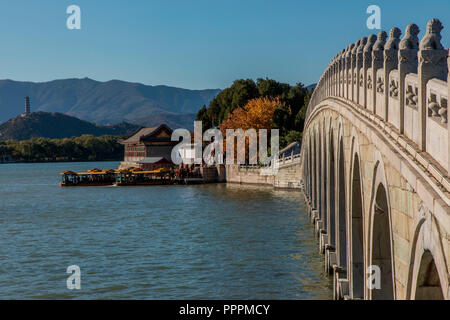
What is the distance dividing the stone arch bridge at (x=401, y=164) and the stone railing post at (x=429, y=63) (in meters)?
0.01

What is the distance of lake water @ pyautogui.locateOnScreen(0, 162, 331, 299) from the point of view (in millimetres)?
21094

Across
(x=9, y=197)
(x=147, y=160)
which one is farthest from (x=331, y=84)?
(x=147, y=160)

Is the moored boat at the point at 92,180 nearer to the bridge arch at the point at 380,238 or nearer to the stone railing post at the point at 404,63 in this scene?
the bridge arch at the point at 380,238

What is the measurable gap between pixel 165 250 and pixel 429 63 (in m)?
23.1

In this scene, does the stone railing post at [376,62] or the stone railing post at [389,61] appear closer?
the stone railing post at [389,61]

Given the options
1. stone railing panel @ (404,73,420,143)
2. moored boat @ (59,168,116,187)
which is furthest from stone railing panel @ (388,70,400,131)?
moored boat @ (59,168,116,187)

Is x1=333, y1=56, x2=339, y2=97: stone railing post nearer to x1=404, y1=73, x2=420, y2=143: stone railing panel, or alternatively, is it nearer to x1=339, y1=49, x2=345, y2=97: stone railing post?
x1=339, y1=49, x2=345, y2=97: stone railing post

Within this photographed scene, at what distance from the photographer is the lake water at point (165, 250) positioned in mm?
21094

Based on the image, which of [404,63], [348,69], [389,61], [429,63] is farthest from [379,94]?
[348,69]

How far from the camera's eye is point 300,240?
100 ft

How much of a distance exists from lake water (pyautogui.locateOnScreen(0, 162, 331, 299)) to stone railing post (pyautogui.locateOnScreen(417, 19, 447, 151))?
42.6 ft

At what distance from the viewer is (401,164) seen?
8047 millimetres

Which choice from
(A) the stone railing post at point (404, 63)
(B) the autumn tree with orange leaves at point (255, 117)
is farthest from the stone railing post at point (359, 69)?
(B) the autumn tree with orange leaves at point (255, 117)

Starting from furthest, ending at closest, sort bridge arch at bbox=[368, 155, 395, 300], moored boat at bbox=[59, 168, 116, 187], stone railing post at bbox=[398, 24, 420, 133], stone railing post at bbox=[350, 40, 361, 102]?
moored boat at bbox=[59, 168, 116, 187] < stone railing post at bbox=[350, 40, 361, 102] < bridge arch at bbox=[368, 155, 395, 300] < stone railing post at bbox=[398, 24, 420, 133]
